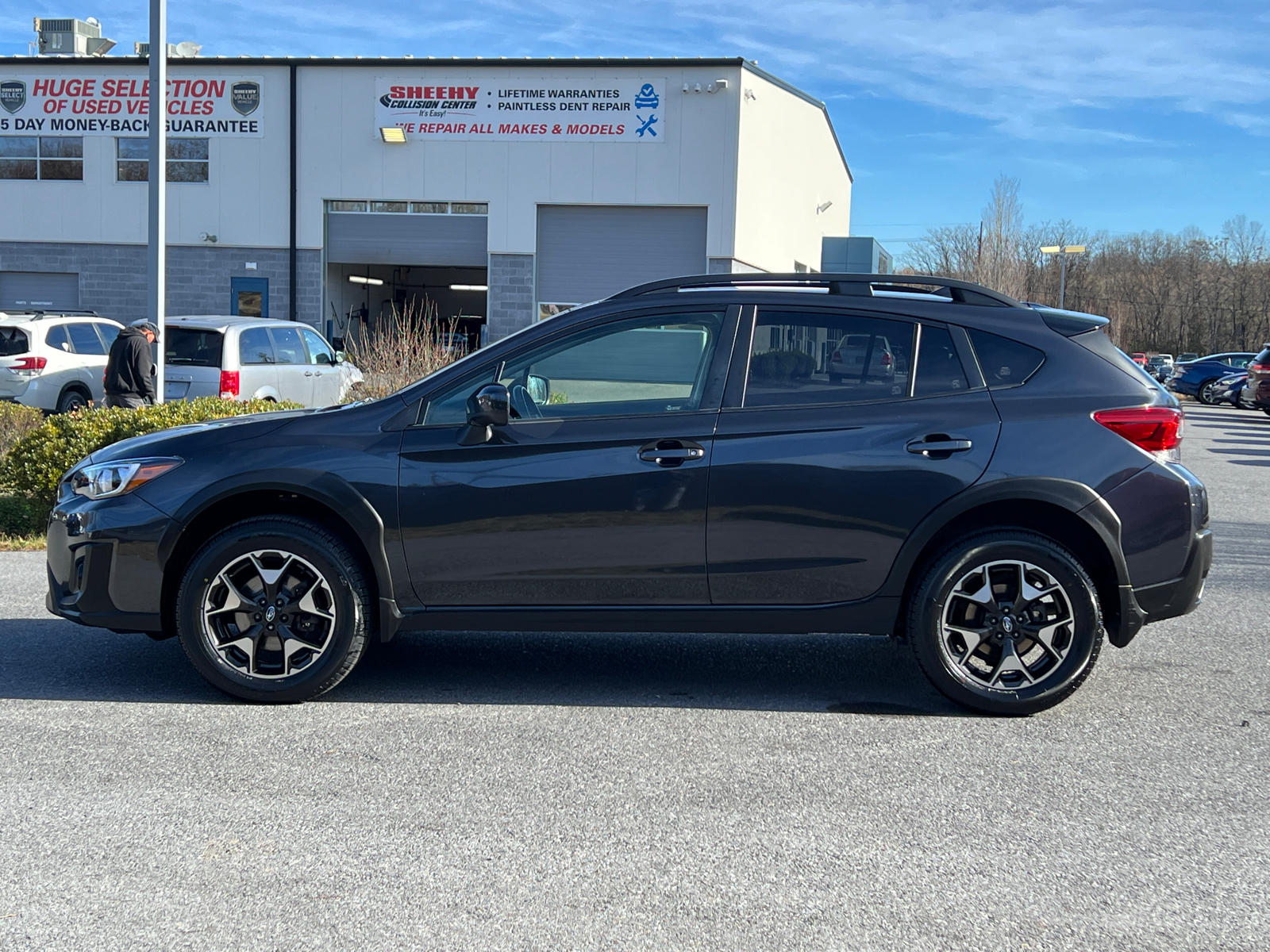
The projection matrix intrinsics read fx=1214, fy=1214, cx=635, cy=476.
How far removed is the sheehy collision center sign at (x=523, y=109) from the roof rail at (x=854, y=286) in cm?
2493

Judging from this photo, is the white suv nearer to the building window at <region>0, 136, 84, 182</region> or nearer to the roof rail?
the roof rail

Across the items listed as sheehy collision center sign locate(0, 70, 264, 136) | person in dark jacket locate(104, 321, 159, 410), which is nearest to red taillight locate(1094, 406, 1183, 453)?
person in dark jacket locate(104, 321, 159, 410)

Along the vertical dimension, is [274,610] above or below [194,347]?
below

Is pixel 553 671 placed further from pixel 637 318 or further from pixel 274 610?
pixel 637 318

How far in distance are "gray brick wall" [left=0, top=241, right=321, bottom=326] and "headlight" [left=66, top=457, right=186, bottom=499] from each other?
2668 cm

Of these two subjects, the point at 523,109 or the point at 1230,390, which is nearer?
the point at 523,109

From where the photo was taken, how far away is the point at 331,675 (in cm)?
510

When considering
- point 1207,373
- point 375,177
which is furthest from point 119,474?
point 1207,373

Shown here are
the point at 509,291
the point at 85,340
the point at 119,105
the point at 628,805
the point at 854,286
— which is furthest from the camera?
the point at 119,105

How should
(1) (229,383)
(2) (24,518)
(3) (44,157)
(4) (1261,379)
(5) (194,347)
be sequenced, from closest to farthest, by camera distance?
(2) (24,518) < (1) (229,383) < (5) (194,347) < (4) (1261,379) < (3) (44,157)

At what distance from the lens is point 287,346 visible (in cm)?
1606

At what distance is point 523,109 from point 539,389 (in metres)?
26.2

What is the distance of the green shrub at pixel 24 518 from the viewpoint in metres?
9.77

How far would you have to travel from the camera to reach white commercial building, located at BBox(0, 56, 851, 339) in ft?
96.3
